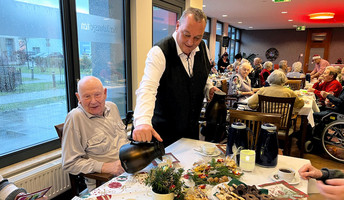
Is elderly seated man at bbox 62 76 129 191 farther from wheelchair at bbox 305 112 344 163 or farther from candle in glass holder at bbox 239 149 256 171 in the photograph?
wheelchair at bbox 305 112 344 163

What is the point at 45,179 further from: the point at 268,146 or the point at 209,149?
the point at 268,146

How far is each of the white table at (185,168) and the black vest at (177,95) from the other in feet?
0.54

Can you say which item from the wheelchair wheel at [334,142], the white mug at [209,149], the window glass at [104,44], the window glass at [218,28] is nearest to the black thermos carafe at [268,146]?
the white mug at [209,149]

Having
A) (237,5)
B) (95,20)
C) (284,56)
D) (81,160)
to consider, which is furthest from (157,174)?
(284,56)

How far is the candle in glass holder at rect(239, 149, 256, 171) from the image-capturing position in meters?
1.18

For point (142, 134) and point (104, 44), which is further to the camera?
point (104, 44)

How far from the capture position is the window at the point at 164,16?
12.0 ft

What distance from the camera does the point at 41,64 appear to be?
7.39 feet

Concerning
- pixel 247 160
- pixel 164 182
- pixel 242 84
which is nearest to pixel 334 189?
pixel 247 160

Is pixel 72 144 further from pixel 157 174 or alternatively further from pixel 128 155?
pixel 157 174

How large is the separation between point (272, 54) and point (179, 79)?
49.3ft

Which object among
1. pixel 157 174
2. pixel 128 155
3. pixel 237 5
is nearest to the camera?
pixel 157 174

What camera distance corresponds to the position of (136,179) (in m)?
1.13

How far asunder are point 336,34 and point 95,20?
14822 millimetres
